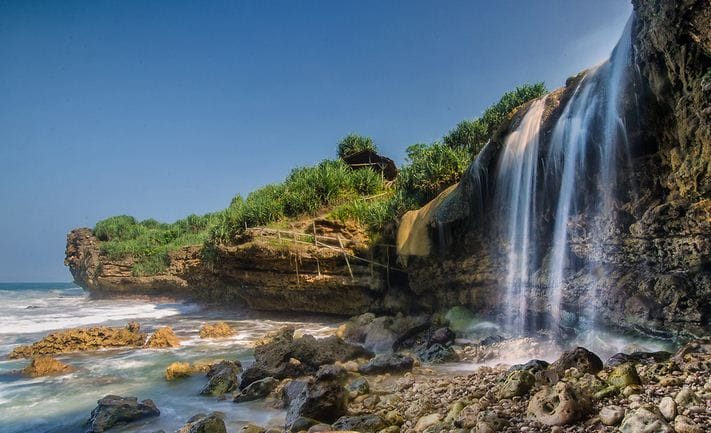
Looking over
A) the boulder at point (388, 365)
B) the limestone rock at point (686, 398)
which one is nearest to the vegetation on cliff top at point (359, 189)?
the boulder at point (388, 365)

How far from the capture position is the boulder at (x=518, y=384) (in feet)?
15.8

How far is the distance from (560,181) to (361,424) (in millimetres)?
7659

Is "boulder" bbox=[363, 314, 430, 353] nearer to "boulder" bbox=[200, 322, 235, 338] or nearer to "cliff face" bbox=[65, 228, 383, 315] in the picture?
"cliff face" bbox=[65, 228, 383, 315]

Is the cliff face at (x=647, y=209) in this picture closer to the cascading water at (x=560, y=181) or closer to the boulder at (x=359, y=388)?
the cascading water at (x=560, y=181)

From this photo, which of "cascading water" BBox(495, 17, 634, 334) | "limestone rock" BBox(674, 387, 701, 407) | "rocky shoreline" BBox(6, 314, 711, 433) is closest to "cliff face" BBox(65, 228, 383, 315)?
"rocky shoreline" BBox(6, 314, 711, 433)

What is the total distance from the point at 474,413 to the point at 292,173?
19.4m

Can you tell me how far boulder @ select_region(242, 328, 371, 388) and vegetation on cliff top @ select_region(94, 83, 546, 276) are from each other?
20.7 feet

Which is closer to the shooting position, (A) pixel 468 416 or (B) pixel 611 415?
(B) pixel 611 415

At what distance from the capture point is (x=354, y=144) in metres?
26.6

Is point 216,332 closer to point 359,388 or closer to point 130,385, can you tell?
point 130,385

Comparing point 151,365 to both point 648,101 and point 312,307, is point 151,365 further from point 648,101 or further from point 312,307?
point 648,101

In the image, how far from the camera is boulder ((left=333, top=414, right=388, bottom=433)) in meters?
4.85

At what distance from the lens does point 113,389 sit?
26.8ft

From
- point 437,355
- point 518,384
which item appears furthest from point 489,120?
point 518,384
